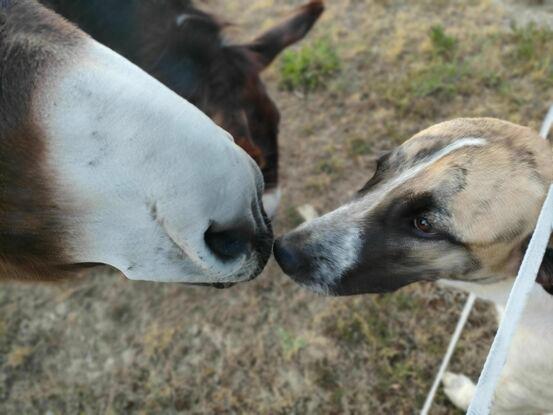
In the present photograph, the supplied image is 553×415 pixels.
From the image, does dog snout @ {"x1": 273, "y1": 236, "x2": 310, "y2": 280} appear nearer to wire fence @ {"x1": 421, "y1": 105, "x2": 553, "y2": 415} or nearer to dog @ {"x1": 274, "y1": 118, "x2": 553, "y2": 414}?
dog @ {"x1": 274, "y1": 118, "x2": 553, "y2": 414}

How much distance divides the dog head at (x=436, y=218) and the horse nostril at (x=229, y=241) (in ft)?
1.84

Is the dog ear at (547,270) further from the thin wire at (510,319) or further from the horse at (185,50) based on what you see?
the horse at (185,50)

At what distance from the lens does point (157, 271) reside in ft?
6.27

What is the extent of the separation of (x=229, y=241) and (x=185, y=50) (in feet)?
3.63

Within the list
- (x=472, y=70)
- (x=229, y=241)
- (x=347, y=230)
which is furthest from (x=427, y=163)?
(x=472, y=70)

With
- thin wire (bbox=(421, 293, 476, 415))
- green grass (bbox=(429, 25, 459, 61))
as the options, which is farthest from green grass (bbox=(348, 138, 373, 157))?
thin wire (bbox=(421, 293, 476, 415))

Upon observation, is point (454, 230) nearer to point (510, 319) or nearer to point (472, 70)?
point (510, 319)

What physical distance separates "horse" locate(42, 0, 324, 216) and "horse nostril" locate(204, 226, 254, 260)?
0.84 meters

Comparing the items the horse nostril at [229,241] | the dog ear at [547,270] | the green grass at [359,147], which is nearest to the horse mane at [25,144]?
the horse nostril at [229,241]

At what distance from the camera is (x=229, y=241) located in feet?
6.44

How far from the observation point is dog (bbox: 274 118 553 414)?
7.27 feet

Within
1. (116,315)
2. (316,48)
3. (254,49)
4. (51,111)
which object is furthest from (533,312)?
(316,48)

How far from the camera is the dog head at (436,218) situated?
7.27 ft

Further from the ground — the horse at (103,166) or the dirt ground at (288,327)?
the horse at (103,166)
